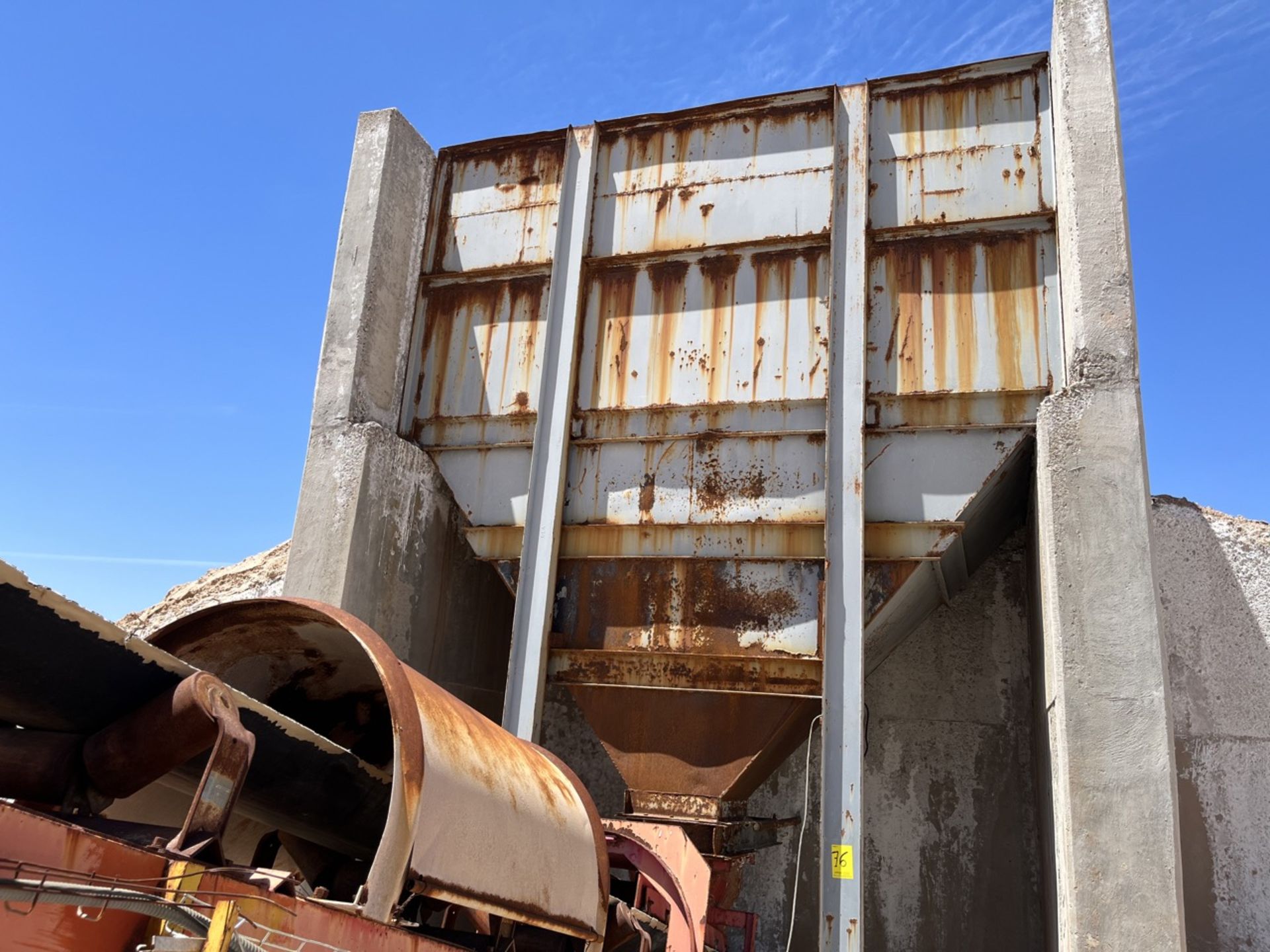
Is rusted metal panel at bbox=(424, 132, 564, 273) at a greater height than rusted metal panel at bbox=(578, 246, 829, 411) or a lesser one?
greater

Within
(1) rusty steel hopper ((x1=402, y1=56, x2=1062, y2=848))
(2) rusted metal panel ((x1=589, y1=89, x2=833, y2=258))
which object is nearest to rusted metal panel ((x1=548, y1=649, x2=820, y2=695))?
(1) rusty steel hopper ((x1=402, y1=56, x2=1062, y2=848))

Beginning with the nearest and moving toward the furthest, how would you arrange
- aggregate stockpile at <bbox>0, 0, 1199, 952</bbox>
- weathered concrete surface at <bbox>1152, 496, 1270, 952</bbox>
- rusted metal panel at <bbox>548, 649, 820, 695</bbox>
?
aggregate stockpile at <bbox>0, 0, 1199, 952</bbox> < rusted metal panel at <bbox>548, 649, 820, 695</bbox> < weathered concrete surface at <bbox>1152, 496, 1270, 952</bbox>

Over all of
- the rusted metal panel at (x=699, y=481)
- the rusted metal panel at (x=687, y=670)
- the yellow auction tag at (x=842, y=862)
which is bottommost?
the yellow auction tag at (x=842, y=862)

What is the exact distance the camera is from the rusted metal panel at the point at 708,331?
Answer: 24.3ft

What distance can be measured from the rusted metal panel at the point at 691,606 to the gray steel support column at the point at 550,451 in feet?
0.61

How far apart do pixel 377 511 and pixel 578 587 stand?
5.61ft

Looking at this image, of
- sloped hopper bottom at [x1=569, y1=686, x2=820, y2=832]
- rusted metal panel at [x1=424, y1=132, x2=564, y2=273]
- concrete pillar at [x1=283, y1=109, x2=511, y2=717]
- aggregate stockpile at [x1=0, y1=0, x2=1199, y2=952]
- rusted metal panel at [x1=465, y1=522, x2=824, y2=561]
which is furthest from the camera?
rusted metal panel at [x1=424, y1=132, x2=564, y2=273]

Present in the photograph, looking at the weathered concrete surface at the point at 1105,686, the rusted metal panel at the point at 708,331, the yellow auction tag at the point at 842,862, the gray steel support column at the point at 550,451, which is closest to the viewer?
the weathered concrete surface at the point at 1105,686

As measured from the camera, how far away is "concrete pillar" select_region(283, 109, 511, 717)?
7.86 m

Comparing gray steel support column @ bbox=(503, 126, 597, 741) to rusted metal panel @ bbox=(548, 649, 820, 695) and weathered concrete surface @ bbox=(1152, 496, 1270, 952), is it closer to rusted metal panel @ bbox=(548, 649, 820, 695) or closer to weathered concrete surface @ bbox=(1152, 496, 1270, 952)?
rusted metal panel @ bbox=(548, 649, 820, 695)

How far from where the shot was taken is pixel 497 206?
8711 millimetres

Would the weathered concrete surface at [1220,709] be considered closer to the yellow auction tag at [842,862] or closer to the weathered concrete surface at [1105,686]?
the weathered concrete surface at [1105,686]

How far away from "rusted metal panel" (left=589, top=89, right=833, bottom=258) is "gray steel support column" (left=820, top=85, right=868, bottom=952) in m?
0.20

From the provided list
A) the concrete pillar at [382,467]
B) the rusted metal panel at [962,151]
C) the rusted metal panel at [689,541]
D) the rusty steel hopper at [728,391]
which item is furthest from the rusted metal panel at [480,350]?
the rusted metal panel at [962,151]
